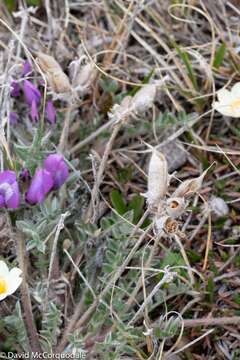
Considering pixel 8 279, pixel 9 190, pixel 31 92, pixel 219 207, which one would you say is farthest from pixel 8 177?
pixel 219 207

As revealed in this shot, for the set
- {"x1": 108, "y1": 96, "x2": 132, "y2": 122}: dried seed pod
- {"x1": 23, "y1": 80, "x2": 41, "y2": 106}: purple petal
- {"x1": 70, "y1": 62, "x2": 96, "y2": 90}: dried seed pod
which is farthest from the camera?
{"x1": 23, "y1": 80, "x2": 41, "y2": 106}: purple petal

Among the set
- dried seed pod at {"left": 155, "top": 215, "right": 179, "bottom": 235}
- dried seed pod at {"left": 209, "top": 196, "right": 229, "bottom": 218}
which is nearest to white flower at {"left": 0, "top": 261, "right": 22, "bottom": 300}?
dried seed pod at {"left": 155, "top": 215, "right": 179, "bottom": 235}

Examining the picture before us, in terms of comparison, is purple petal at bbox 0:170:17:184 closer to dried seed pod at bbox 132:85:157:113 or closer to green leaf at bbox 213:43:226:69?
dried seed pod at bbox 132:85:157:113

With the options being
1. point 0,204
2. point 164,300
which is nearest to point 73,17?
point 0,204

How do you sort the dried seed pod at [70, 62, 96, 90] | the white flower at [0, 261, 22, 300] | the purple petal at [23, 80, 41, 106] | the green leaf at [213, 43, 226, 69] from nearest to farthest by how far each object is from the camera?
the white flower at [0, 261, 22, 300] < the dried seed pod at [70, 62, 96, 90] < the purple petal at [23, 80, 41, 106] < the green leaf at [213, 43, 226, 69]

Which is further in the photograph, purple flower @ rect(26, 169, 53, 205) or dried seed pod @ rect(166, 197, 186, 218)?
purple flower @ rect(26, 169, 53, 205)

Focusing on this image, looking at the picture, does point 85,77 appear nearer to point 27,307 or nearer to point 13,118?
point 13,118
